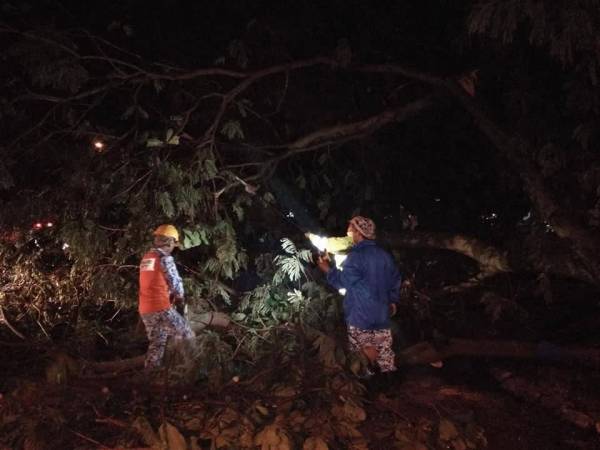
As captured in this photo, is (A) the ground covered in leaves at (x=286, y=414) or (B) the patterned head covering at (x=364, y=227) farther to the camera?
(B) the patterned head covering at (x=364, y=227)

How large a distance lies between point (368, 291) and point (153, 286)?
217 centimetres

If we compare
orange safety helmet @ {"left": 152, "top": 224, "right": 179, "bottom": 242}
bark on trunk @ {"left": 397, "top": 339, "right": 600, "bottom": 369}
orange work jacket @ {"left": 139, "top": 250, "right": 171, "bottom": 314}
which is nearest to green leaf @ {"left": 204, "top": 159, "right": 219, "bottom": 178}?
orange safety helmet @ {"left": 152, "top": 224, "right": 179, "bottom": 242}

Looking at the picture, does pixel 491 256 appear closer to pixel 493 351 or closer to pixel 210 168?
pixel 493 351

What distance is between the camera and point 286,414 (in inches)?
149

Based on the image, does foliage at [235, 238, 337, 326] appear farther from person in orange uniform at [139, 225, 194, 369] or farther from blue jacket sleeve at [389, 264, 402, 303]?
blue jacket sleeve at [389, 264, 402, 303]

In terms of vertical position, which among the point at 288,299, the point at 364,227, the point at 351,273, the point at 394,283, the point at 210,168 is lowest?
the point at 288,299

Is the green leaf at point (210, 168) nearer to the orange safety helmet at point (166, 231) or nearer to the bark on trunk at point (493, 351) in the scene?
the orange safety helmet at point (166, 231)

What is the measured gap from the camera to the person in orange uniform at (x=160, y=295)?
527 cm

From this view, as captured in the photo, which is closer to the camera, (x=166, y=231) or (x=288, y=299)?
(x=166, y=231)

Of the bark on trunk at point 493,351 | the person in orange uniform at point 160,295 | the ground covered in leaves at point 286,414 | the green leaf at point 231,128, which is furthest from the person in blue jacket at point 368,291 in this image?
the green leaf at point 231,128

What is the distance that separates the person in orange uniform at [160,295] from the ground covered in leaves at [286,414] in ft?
1.57

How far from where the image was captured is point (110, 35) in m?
6.04

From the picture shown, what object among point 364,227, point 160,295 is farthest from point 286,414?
point 160,295

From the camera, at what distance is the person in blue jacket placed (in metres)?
4.50
